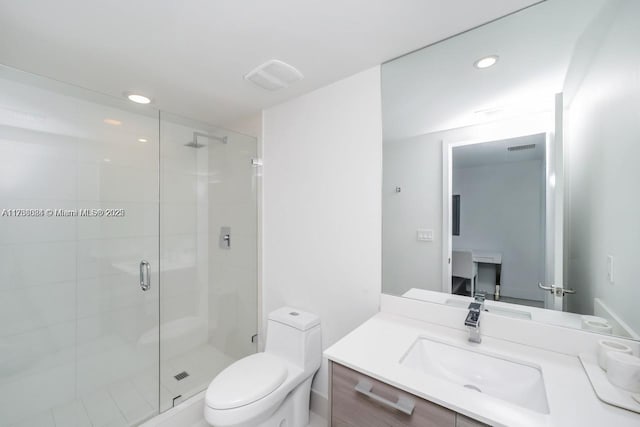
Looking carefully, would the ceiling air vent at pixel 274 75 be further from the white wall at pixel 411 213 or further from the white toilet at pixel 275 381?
the white toilet at pixel 275 381

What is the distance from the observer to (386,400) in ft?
3.06

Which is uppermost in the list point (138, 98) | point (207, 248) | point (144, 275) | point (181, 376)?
point (138, 98)

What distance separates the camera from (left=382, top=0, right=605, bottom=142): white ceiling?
1.15 meters

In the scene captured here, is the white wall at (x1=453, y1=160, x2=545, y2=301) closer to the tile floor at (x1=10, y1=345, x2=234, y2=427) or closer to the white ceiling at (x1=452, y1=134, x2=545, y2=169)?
the white ceiling at (x1=452, y1=134, x2=545, y2=169)

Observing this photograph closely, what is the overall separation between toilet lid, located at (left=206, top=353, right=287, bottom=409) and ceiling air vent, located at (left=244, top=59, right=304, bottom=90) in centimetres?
184

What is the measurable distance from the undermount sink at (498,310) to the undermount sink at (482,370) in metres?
0.24

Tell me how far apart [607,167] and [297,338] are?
5.86ft

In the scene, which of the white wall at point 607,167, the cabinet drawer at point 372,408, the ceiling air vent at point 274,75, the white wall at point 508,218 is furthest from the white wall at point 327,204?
the white wall at point 607,167

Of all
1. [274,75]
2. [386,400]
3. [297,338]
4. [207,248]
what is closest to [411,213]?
[386,400]

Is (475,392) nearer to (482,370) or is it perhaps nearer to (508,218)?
(482,370)

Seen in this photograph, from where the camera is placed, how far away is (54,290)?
5.56ft

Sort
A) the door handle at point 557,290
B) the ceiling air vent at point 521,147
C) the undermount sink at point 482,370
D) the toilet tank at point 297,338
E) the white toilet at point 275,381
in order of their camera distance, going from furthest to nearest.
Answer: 1. the toilet tank at point 297,338
2. the white toilet at point 275,381
3. the ceiling air vent at point 521,147
4. the door handle at point 557,290
5. the undermount sink at point 482,370

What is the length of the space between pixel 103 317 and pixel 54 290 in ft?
1.19

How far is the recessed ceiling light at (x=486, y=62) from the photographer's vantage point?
1319mm
